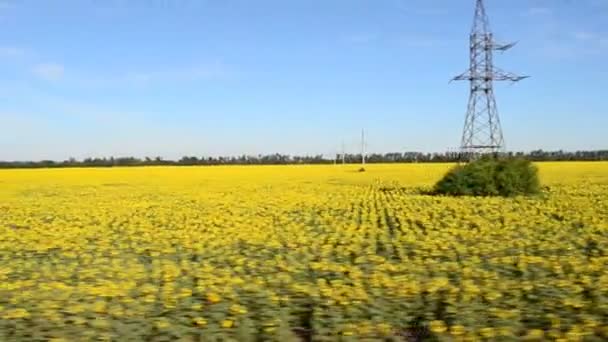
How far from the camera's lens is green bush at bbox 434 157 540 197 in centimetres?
2441

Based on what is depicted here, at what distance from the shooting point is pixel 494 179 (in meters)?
24.5

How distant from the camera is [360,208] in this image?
62.8 feet

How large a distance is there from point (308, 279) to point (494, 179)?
59.4 ft

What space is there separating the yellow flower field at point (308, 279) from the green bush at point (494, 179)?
8852 mm

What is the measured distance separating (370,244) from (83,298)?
5.41 m

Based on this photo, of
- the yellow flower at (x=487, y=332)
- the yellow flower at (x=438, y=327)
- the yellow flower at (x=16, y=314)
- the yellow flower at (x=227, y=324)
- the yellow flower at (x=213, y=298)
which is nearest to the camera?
the yellow flower at (x=487, y=332)

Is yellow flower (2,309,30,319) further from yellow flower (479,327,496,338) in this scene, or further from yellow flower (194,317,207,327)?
yellow flower (479,327,496,338)

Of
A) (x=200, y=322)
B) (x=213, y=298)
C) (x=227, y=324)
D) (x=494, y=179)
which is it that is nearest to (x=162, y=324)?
(x=200, y=322)

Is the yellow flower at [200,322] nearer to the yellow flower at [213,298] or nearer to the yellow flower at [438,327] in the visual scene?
the yellow flower at [213,298]

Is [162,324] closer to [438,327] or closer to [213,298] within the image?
[213,298]

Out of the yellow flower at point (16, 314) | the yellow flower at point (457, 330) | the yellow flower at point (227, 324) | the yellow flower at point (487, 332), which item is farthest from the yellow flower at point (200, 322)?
the yellow flower at point (487, 332)

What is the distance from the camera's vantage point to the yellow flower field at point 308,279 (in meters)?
5.44

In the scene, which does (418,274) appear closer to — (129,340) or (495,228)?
(129,340)

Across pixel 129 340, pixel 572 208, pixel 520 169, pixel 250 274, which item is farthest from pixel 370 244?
pixel 520 169
